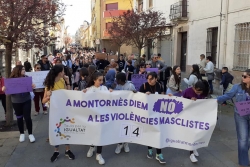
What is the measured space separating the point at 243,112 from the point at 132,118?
5.98 feet

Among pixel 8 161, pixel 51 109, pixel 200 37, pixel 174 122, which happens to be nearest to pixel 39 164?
pixel 8 161

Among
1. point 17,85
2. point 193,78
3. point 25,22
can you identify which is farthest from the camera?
point 193,78

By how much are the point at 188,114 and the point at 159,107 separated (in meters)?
0.51

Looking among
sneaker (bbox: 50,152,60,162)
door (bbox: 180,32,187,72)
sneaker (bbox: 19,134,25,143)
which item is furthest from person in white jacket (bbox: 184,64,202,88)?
door (bbox: 180,32,187,72)

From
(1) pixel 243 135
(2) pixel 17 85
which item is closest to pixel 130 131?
(1) pixel 243 135

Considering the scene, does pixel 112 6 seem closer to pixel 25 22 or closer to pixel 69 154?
pixel 25 22

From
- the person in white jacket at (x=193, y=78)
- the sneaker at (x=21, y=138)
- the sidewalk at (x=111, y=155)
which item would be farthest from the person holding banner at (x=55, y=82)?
the person in white jacket at (x=193, y=78)

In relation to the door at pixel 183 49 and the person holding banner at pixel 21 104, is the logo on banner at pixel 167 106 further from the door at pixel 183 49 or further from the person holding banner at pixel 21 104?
the door at pixel 183 49

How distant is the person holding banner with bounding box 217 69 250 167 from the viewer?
161 inches

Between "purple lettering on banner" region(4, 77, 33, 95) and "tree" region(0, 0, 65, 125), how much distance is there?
1089 mm

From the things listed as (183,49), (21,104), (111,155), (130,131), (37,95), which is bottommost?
(111,155)

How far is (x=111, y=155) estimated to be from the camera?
493 centimetres

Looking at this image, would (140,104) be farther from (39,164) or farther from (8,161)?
(8,161)

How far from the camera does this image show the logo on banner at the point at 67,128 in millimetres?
4543
